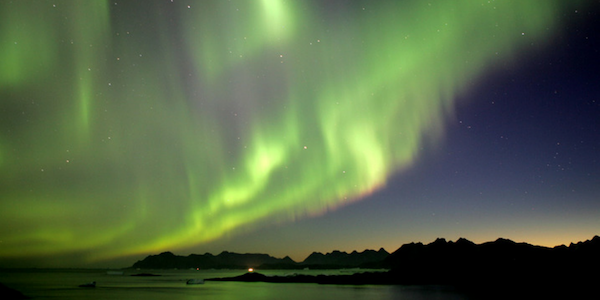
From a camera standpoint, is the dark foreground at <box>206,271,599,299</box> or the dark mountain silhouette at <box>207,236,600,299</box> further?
the dark mountain silhouette at <box>207,236,600,299</box>

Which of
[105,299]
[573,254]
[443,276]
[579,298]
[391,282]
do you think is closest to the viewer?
[579,298]

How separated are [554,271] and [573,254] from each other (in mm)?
11198

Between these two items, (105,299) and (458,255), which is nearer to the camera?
(105,299)

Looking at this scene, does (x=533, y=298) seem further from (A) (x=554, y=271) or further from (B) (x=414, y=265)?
(B) (x=414, y=265)

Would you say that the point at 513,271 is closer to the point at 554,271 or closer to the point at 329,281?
the point at 554,271

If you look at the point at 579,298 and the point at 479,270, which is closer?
the point at 579,298

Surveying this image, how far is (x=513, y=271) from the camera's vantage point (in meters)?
88.0

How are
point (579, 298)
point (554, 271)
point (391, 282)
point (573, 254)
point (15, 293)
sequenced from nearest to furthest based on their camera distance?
point (579, 298), point (15, 293), point (554, 271), point (573, 254), point (391, 282)

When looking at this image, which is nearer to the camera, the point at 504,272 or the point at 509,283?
the point at 509,283

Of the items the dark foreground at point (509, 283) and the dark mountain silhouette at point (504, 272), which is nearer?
the dark foreground at point (509, 283)

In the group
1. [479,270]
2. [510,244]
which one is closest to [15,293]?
[479,270]

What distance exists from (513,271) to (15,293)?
8598 cm

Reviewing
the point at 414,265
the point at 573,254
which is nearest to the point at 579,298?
the point at 573,254

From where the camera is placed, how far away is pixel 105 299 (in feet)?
203
